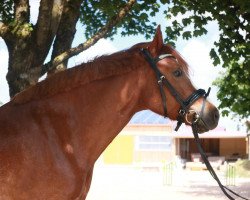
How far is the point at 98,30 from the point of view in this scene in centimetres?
925

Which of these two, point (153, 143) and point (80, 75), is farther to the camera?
point (153, 143)

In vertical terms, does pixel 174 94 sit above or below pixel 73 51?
below

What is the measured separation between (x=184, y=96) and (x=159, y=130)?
40.2m

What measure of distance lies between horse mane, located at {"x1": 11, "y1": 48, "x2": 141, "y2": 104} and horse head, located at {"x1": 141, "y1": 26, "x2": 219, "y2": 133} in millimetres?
195

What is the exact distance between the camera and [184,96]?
155 inches

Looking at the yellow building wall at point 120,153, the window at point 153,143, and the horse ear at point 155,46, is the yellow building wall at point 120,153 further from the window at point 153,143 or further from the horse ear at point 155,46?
the horse ear at point 155,46

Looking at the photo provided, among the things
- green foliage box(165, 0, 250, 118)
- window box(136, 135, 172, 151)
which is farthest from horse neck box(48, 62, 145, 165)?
window box(136, 135, 172, 151)

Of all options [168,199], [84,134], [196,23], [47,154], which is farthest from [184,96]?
[168,199]

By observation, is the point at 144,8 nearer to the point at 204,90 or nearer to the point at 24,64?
the point at 24,64

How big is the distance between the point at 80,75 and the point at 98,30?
5.45 meters

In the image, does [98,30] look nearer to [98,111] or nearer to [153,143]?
[98,111]

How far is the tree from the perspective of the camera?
6711mm

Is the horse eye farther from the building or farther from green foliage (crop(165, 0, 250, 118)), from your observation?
the building

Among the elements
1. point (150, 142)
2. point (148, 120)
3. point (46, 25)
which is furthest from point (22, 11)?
point (148, 120)
